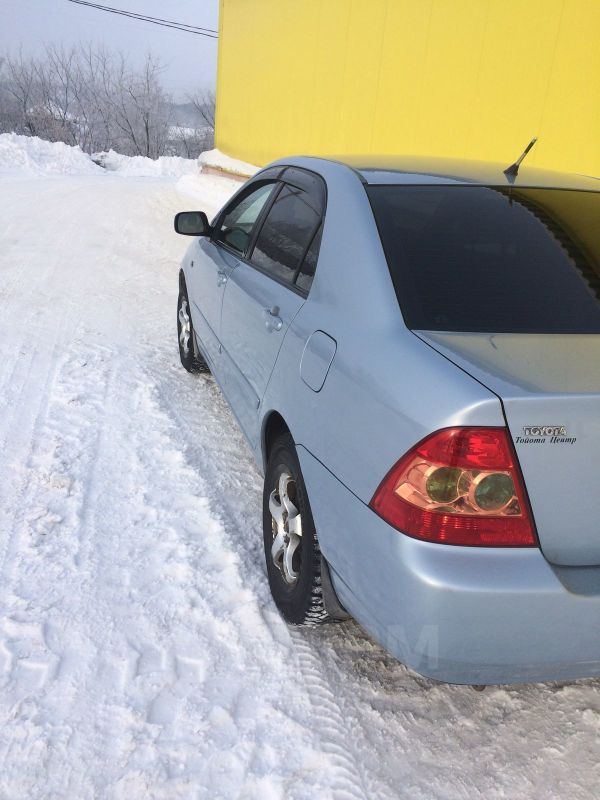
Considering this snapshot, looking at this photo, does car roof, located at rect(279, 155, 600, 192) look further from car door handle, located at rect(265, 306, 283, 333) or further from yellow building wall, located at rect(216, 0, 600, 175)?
yellow building wall, located at rect(216, 0, 600, 175)

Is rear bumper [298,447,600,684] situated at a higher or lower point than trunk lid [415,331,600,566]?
lower

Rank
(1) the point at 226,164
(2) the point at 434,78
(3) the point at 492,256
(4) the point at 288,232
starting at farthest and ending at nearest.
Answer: (1) the point at 226,164
(2) the point at 434,78
(4) the point at 288,232
(3) the point at 492,256

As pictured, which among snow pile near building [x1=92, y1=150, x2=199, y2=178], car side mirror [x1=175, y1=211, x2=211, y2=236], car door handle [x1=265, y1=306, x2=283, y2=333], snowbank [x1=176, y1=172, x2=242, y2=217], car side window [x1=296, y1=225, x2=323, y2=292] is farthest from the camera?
snow pile near building [x1=92, y1=150, x2=199, y2=178]

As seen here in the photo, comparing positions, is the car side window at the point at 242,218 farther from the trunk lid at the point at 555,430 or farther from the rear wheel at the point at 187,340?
the trunk lid at the point at 555,430

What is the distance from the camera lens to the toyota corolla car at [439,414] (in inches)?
64.7

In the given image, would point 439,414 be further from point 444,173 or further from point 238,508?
point 238,508

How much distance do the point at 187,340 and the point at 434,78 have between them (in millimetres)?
Result: 4351

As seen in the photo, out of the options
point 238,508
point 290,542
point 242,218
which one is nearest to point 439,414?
point 290,542

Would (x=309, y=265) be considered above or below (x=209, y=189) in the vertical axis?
above

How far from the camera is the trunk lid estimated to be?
1602 mm

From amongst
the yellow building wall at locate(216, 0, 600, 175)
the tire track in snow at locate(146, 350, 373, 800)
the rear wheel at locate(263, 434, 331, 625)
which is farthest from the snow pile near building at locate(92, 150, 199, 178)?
the rear wheel at locate(263, 434, 331, 625)

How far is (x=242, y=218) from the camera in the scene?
3793 mm

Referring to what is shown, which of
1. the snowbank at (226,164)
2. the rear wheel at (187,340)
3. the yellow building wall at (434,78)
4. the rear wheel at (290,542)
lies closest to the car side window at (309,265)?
the rear wheel at (290,542)

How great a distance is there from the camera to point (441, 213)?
8.00ft
